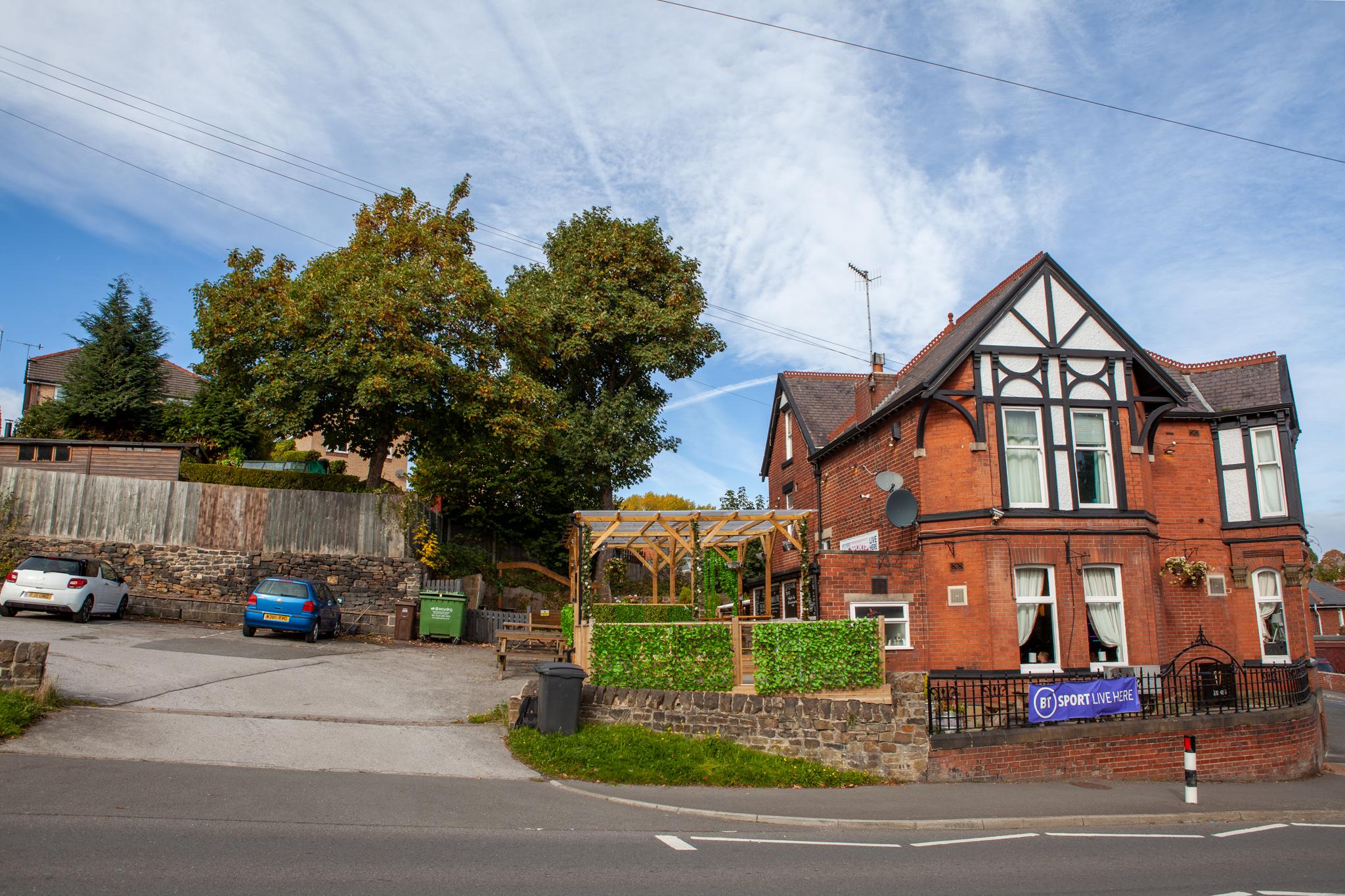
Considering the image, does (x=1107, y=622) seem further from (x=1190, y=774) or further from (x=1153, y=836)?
(x=1153, y=836)

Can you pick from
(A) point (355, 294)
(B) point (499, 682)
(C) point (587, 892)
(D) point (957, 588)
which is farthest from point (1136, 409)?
(A) point (355, 294)

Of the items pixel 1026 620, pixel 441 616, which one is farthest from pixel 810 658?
pixel 441 616

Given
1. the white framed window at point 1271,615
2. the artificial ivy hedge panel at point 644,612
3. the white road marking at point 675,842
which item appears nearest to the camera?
the white road marking at point 675,842

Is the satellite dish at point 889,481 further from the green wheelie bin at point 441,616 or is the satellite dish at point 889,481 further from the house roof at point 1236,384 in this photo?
the green wheelie bin at point 441,616

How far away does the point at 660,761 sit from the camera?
11594 millimetres

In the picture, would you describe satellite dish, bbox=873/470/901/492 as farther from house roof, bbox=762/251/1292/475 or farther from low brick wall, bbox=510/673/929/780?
low brick wall, bbox=510/673/929/780

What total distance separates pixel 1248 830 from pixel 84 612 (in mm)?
21916

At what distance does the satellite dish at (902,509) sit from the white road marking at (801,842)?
10.1 metres

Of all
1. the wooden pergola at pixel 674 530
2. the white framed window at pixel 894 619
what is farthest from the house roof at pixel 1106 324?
the white framed window at pixel 894 619

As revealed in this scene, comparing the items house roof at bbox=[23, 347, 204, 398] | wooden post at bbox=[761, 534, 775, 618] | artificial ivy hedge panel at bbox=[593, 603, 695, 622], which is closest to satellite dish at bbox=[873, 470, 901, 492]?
wooden post at bbox=[761, 534, 775, 618]

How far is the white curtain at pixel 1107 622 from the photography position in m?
17.7

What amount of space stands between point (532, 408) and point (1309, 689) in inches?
788

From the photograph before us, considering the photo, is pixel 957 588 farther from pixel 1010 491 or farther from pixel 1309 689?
pixel 1309 689

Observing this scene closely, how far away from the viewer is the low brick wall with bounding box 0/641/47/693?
1076 centimetres
